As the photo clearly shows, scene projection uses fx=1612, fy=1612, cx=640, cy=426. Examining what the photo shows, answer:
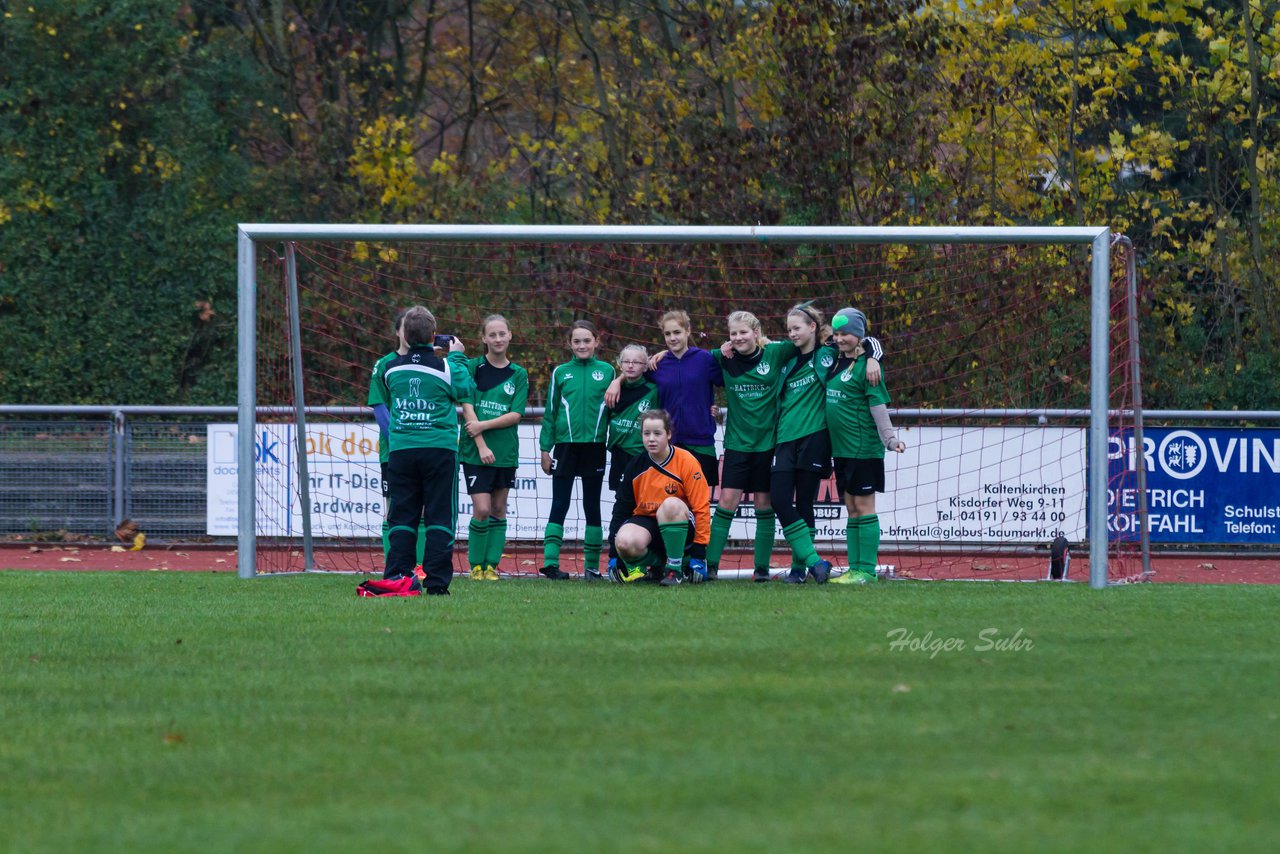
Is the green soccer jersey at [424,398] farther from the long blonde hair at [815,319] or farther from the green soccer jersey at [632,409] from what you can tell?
the long blonde hair at [815,319]

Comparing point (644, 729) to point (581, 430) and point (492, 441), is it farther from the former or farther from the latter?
Result: point (492, 441)

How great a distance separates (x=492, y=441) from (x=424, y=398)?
5.52 ft

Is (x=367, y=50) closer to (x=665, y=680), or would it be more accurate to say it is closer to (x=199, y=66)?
(x=199, y=66)

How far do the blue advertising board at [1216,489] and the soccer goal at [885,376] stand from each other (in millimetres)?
813

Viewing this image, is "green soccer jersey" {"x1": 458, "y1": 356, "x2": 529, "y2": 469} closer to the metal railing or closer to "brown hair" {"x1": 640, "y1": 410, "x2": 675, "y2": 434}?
"brown hair" {"x1": 640, "y1": 410, "x2": 675, "y2": 434}

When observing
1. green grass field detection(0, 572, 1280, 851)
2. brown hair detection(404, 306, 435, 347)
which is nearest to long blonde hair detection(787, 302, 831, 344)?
brown hair detection(404, 306, 435, 347)

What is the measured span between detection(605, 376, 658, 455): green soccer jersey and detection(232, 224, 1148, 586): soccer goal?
219 cm

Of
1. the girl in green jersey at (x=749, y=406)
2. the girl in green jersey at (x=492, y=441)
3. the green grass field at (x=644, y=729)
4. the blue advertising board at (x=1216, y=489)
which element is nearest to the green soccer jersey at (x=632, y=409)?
the girl in green jersey at (x=749, y=406)

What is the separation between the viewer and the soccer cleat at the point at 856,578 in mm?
→ 10582

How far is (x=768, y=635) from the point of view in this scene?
24.3ft

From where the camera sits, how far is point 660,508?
10.2 metres

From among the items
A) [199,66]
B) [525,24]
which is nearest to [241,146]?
[199,66]

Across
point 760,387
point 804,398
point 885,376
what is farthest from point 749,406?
point 885,376

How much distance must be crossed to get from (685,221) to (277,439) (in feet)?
20.5
